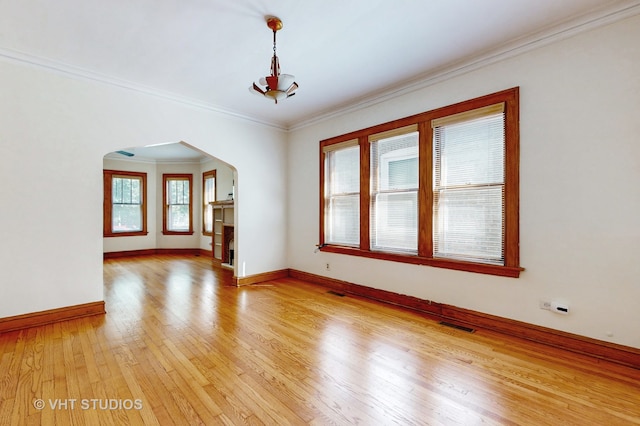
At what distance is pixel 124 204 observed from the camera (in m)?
8.06

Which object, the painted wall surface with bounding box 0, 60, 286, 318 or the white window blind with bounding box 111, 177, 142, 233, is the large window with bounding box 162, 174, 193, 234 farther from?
the painted wall surface with bounding box 0, 60, 286, 318

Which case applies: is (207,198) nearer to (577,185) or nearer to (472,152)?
(472,152)

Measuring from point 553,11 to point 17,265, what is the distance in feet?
18.8

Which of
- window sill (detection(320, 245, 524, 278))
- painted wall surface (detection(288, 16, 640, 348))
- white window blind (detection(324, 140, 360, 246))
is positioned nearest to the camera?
painted wall surface (detection(288, 16, 640, 348))

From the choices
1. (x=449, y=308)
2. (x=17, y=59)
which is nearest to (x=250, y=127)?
(x=17, y=59)

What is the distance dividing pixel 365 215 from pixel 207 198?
18.8 feet

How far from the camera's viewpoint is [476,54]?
3.14 meters

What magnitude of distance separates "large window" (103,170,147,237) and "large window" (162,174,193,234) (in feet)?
1.74

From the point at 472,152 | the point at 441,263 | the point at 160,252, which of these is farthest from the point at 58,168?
the point at 160,252

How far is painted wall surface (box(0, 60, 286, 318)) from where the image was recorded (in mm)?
3094

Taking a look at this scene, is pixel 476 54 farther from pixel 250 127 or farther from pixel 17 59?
pixel 17 59

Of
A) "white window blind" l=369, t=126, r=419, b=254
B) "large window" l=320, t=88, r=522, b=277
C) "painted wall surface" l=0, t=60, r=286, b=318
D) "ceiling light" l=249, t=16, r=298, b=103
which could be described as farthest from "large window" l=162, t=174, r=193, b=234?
"ceiling light" l=249, t=16, r=298, b=103

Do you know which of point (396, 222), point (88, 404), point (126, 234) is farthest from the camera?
point (126, 234)

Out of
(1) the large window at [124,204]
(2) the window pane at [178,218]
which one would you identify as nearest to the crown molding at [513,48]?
(2) the window pane at [178,218]
